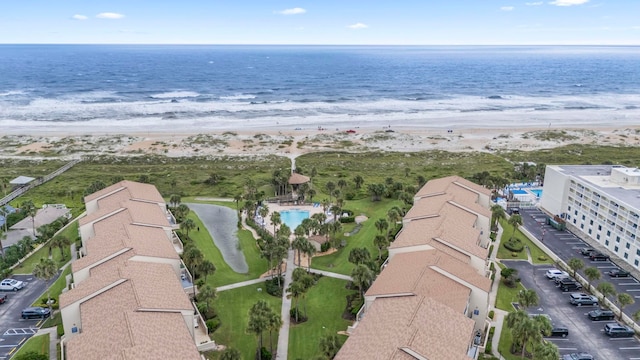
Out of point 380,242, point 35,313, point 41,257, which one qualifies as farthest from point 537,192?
point 41,257

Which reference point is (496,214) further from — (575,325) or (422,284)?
(422,284)

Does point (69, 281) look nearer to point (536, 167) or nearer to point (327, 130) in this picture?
point (536, 167)

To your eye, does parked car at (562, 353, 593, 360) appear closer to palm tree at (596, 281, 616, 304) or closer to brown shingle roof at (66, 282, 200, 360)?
palm tree at (596, 281, 616, 304)

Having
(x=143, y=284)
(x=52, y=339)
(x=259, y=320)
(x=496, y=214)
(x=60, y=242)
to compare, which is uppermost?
(x=143, y=284)

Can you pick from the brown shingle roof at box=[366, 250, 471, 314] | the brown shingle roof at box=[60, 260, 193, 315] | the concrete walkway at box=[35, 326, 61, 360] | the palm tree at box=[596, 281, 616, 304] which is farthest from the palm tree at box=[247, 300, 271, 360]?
the palm tree at box=[596, 281, 616, 304]

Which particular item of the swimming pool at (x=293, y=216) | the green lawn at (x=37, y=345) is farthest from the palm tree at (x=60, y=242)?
the swimming pool at (x=293, y=216)

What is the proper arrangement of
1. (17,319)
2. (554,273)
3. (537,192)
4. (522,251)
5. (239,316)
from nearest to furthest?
(17,319) < (239,316) < (554,273) < (522,251) < (537,192)
